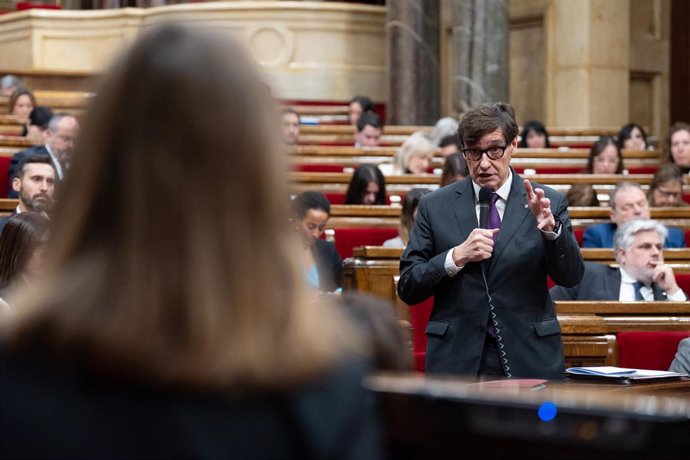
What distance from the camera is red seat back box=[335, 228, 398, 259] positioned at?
7316 mm

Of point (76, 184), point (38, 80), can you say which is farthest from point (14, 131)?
point (76, 184)

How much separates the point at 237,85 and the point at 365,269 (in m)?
4.56

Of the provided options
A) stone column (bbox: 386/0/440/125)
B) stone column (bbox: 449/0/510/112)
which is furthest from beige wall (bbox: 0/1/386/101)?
stone column (bbox: 449/0/510/112)

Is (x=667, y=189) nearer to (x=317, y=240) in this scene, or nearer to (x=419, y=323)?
(x=317, y=240)

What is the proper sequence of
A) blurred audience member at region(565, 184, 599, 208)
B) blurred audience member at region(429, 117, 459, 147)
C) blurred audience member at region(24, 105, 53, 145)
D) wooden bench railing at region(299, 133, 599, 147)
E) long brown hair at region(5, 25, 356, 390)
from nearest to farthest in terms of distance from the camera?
long brown hair at region(5, 25, 356, 390), blurred audience member at region(565, 184, 599, 208), blurred audience member at region(24, 105, 53, 145), blurred audience member at region(429, 117, 459, 147), wooden bench railing at region(299, 133, 599, 147)

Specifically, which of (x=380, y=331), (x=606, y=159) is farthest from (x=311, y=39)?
(x=380, y=331)

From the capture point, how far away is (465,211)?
3.78m

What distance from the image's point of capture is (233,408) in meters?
1.16

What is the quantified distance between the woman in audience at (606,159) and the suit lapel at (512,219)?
5667mm

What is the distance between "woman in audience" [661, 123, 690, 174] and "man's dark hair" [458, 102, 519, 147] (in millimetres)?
5637

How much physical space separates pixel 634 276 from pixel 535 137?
5.66 metres

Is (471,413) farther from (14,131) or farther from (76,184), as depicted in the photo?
(14,131)

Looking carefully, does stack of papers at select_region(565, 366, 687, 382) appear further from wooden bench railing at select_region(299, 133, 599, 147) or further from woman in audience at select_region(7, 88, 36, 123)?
woman in audience at select_region(7, 88, 36, 123)

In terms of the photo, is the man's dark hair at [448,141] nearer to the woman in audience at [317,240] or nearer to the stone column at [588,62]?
the woman in audience at [317,240]
